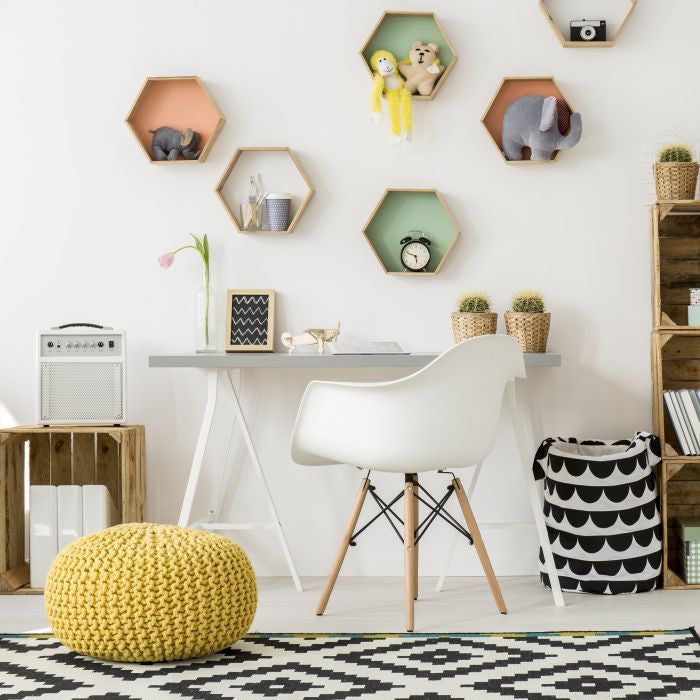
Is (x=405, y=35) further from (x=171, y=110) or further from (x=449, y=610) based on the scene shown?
(x=449, y=610)

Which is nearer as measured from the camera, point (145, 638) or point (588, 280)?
point (145, 638)

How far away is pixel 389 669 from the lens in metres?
2.19

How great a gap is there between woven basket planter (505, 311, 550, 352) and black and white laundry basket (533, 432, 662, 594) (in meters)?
0.35

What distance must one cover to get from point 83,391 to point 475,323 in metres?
1.26

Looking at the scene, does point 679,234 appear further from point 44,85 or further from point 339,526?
point 44,85

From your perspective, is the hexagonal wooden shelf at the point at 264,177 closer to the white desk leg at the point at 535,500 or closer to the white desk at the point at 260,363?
the white desk at the point at 260,363

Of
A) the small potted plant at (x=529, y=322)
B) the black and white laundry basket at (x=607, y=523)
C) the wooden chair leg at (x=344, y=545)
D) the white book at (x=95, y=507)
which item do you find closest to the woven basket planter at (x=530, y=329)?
the small potted plant at (x=529, y=322)

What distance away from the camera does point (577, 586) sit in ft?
9.78

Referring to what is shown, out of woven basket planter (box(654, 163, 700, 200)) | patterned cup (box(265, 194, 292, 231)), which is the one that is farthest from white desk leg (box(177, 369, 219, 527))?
woven basket planter (box(654, 163, 700, 200))

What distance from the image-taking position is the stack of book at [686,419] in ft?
10.1

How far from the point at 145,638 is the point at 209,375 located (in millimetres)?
1097

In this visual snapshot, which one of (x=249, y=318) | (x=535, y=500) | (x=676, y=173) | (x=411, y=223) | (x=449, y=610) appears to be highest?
(x=676, y=173)

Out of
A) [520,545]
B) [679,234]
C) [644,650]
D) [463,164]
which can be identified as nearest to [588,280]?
[679,234]

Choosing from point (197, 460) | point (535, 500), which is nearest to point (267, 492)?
point (197, 460)
